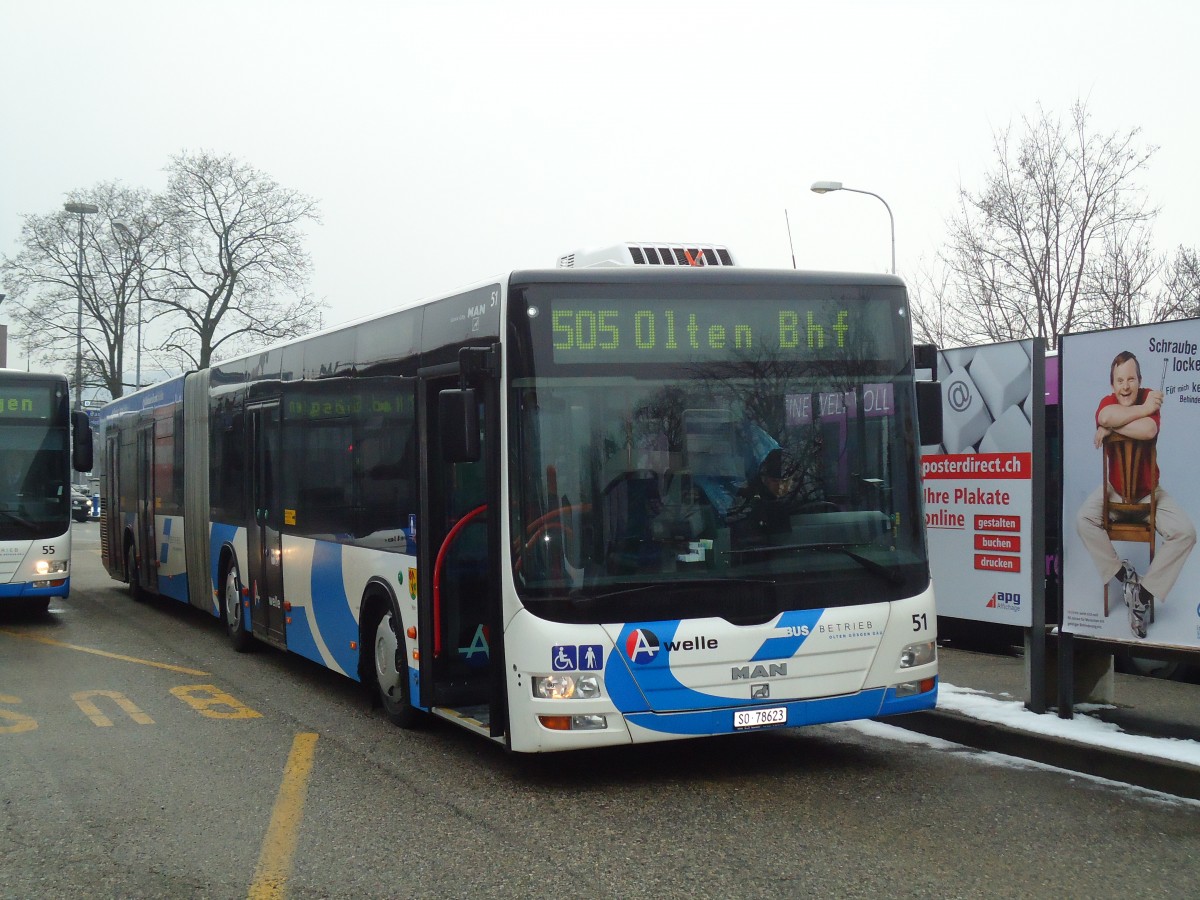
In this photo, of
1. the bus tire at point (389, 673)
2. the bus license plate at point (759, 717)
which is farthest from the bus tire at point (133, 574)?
the bus license plate at point (759, 717)

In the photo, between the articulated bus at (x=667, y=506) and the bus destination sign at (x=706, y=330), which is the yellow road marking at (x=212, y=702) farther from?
the bus destination sign at (x=706, y=330)

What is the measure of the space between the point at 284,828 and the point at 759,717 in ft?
8.12

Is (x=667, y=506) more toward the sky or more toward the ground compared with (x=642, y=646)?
more toward the sky

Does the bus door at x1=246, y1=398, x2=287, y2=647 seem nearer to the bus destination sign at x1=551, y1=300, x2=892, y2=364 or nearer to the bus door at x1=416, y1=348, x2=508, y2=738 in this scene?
the bus door at x1=416, y1=348, x2=508, y2=738

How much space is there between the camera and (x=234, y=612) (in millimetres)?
13523

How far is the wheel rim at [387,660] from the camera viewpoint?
901 cm

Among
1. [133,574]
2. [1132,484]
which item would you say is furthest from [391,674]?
[133,574]

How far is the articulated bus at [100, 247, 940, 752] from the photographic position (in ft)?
22.7

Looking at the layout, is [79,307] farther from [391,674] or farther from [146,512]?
[391,674]

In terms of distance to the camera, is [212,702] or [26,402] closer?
[212,702]

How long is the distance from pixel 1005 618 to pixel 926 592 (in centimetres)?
157

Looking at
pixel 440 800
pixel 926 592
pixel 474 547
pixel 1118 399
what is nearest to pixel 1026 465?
pixel 1118 399

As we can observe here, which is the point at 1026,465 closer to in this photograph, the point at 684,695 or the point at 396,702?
the point at 684,695

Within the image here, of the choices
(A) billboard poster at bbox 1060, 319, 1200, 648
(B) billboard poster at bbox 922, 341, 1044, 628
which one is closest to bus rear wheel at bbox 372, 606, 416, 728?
(B) billboard poster at bbox 922, 341, 1044, 628
